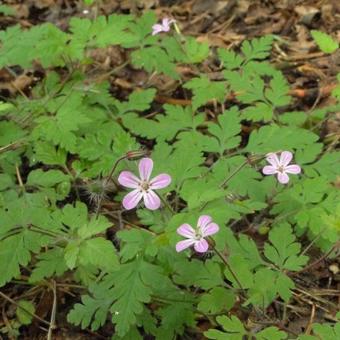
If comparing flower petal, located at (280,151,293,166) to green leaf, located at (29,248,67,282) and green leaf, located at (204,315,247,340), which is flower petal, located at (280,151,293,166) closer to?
green leaf, located at (204,315,247,340)

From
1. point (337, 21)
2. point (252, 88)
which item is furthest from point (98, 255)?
point (337, 21)

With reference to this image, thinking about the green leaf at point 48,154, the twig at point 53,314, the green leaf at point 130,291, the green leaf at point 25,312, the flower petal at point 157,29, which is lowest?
the green leaf at point 25,312

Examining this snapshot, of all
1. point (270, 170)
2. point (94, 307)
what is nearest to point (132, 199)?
point (94, 307)

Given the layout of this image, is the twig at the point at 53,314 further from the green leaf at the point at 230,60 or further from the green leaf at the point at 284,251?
the green leaf at the point at 230,60

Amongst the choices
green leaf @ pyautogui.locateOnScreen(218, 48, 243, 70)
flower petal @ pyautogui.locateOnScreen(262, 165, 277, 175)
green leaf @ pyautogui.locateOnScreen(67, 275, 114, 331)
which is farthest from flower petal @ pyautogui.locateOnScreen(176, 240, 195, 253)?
green leaf @ pyautogui.locateOnScreen(218, 48, 243, 70)

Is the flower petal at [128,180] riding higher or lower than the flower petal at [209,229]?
higher

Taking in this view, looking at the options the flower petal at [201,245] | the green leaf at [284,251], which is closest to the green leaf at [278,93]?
the green leaf at [284,251]

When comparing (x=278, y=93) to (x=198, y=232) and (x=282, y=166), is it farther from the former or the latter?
(x=198, y=232)
